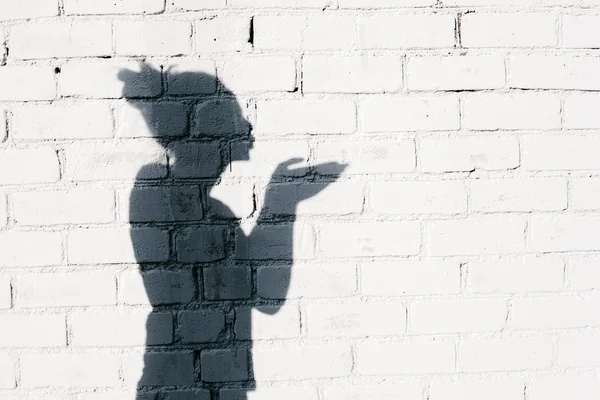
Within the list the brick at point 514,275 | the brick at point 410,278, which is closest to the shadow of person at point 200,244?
the brick at point 410,278

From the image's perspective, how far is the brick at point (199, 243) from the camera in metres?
1.30

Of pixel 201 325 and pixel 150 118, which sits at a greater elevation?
pixel 150 118

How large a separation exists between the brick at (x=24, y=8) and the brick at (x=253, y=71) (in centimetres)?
43

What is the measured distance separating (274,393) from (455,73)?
0.89 metres

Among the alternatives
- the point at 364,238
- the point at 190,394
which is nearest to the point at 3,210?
the point at 190,394

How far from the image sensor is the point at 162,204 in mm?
1296

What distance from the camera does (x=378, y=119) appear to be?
1299mm

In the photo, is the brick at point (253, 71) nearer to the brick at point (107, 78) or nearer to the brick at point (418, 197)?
the brick at point (107, 78)

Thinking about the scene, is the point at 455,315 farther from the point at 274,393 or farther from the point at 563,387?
the point at 274,393

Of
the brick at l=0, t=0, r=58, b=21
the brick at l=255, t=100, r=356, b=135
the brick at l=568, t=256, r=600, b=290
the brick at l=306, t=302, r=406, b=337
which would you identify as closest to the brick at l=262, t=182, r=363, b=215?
the brick at l=255, t=100, r=356, b=135

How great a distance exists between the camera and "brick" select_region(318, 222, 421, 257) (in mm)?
1312

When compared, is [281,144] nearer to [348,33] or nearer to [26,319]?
[348,33]

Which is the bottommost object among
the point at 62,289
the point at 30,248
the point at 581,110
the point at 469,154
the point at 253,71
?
the point at 62,289

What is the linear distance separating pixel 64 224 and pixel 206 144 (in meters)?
0.39
